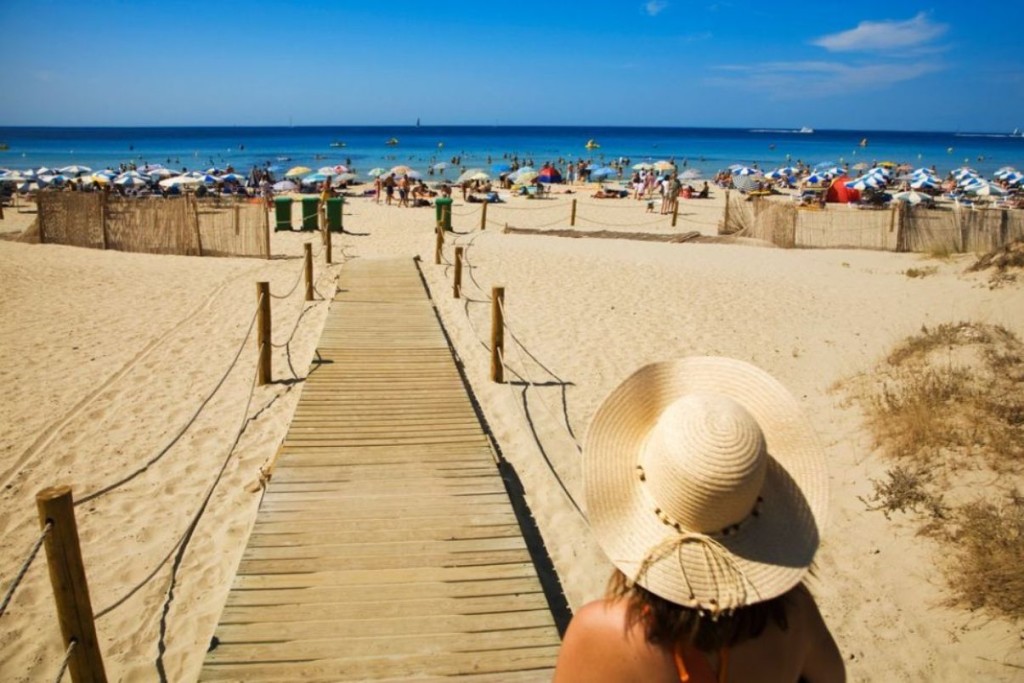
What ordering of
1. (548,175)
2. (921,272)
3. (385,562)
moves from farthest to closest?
1. (548,175)
2. (921,272)
3. (385,562)

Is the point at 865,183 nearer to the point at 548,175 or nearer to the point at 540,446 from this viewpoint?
the point at 548,175

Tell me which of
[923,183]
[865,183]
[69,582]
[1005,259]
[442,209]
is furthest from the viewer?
[923,183]

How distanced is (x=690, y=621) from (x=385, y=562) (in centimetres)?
283

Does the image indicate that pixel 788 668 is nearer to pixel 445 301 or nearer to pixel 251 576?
pixel 251 576

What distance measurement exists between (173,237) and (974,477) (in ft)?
53.8

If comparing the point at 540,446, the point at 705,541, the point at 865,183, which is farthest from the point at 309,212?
the point at 865,183

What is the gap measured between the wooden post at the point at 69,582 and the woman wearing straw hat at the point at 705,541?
2268 mm

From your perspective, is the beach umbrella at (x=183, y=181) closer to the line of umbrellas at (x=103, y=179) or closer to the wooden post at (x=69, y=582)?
the line of umbrellas at (x=103, y=179)

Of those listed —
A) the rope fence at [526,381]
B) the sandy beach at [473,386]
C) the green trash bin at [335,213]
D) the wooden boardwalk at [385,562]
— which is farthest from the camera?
the green trash bin at [335,213]

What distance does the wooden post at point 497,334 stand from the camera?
23.2ft

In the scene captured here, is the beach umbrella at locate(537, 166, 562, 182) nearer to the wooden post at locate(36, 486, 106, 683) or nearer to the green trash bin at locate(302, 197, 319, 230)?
the green trash bin at locate(302, 197, 319, 230)

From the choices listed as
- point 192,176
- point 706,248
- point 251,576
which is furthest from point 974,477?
point 192,176

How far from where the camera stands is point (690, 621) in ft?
4.57

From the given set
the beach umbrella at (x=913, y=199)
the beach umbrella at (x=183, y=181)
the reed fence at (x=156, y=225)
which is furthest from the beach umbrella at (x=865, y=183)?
the beach umbrella at (x=183, y=181)
